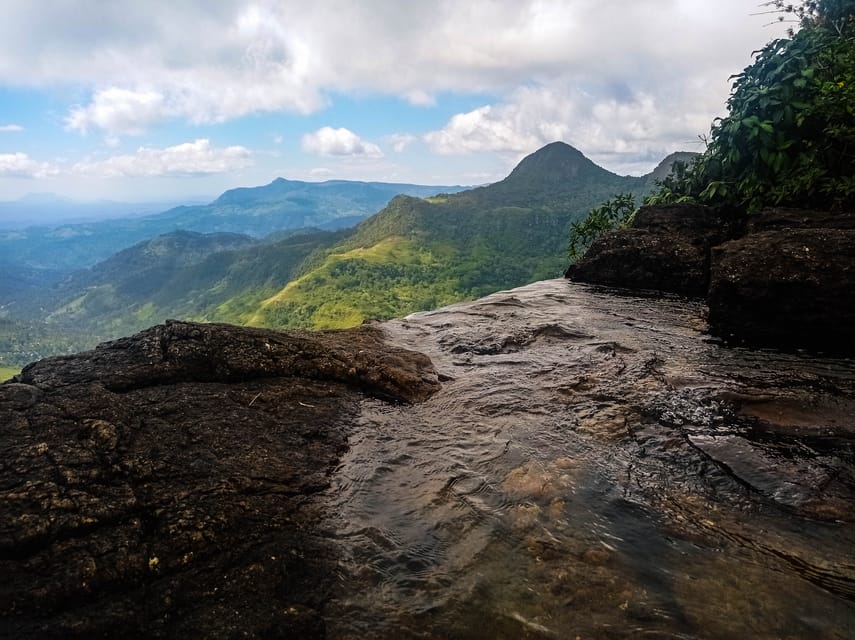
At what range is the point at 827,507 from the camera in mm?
5402

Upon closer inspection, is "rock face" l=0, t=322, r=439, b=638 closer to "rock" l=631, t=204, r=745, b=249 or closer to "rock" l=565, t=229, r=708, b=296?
"rock" l=565, t=229, r=708, b=296

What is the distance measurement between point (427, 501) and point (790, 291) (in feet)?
28.5

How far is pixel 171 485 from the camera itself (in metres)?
5.74

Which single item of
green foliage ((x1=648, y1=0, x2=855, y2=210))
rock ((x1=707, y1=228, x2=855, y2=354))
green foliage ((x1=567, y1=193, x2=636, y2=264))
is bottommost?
rock ((x1=707, y1=228, x2=855, y2=354))

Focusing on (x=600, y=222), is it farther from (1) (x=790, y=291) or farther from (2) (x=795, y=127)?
(1) (x=790, y=291)

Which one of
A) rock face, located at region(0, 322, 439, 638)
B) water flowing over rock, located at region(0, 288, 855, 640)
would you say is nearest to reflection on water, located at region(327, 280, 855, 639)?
water flowing over rock, located at region(0, 288, 855, 640)

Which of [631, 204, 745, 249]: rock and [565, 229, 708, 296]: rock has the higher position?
[631, 204, 745, 249]: rock

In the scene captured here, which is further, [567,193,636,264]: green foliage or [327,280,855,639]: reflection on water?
[567,193,636,264]: green foliage

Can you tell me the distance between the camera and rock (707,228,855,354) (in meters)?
9.66

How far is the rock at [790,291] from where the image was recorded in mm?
9664

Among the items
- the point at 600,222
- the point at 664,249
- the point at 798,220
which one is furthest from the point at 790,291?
the point at 600,222

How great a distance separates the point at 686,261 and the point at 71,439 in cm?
1587

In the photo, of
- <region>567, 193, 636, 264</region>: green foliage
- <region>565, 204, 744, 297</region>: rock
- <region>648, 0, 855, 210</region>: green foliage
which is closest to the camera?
<region>648, 0, 855, 210</region>: green foliage

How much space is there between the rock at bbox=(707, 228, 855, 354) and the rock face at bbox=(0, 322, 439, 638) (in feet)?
23.6
